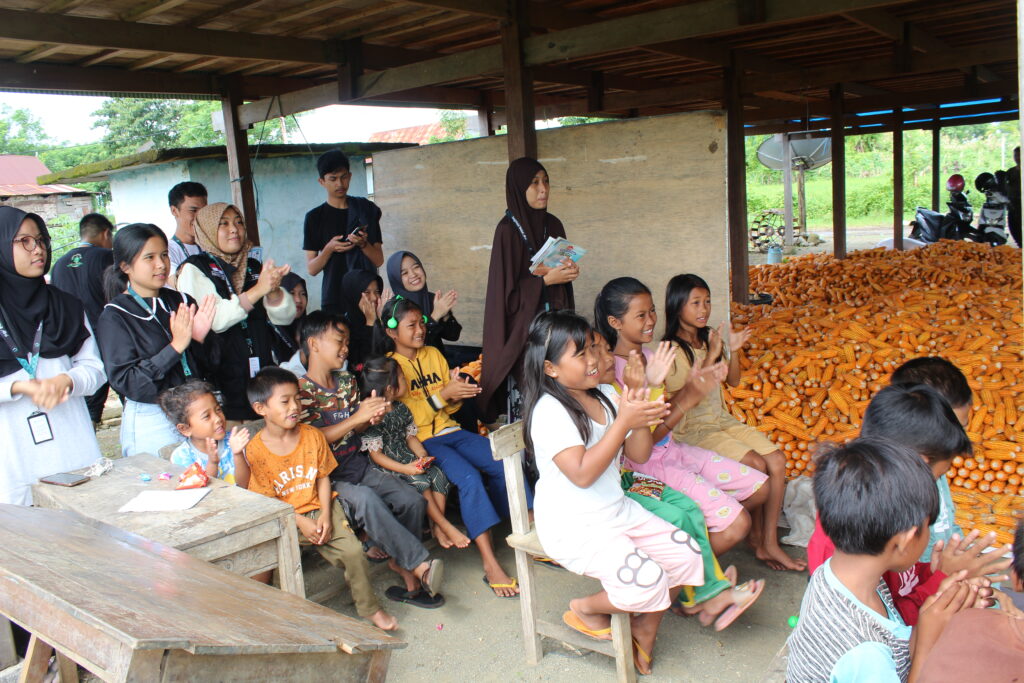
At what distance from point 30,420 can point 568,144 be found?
12.1 feet

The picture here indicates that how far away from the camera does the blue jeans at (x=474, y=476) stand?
3.74 metres

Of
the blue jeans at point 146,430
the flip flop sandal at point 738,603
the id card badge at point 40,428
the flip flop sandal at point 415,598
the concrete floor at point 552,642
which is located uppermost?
the id card badge at point 40,428

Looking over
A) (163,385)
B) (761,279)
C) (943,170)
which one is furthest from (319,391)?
(943,170)

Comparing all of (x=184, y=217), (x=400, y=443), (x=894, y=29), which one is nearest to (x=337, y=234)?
(x=184, y=217)

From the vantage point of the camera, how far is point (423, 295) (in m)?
5.03

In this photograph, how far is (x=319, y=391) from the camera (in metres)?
3.71

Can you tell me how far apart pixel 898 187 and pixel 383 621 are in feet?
42.9

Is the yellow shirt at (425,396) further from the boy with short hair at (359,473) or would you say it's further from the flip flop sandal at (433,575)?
the flip flop sandal at (433,575)

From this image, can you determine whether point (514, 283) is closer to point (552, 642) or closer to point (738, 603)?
point (552, 642)

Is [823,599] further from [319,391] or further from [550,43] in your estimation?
[550,43]

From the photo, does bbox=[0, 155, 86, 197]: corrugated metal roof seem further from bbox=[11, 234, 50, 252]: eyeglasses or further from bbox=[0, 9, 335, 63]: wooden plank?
bbox=[11, 234, 50, 252]: eyeglasses

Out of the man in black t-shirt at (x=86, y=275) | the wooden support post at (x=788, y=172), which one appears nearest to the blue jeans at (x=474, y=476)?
the man in black t-shirt at (x=86, y=275)

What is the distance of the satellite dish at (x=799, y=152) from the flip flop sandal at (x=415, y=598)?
52.3 ft

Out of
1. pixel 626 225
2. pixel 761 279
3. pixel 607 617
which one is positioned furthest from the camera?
pixel 761 279
